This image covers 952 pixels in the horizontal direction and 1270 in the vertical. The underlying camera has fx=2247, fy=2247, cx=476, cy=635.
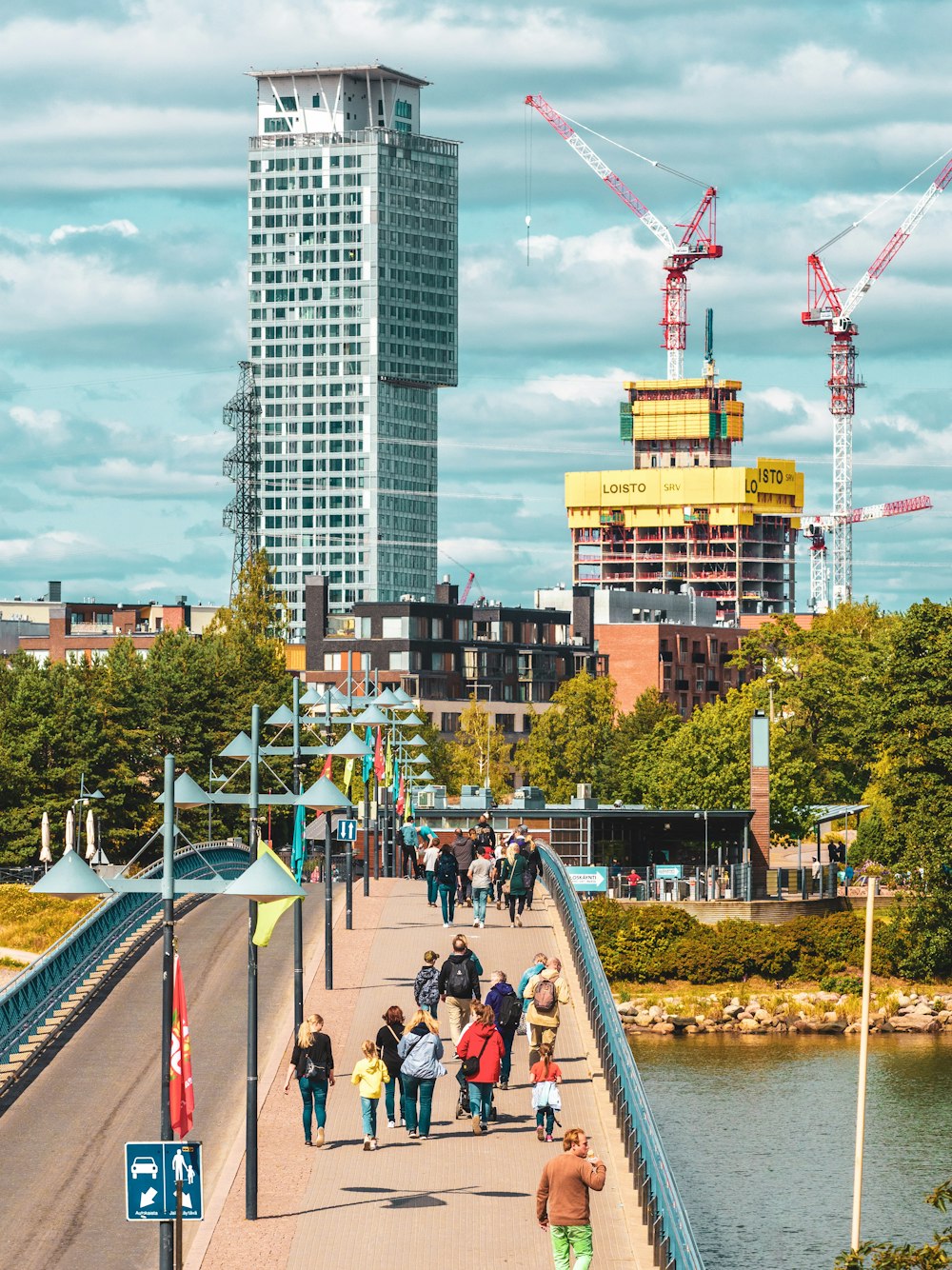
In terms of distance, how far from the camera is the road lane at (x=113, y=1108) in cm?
2639

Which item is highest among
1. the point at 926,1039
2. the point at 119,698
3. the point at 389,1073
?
Result: the point at 119,698

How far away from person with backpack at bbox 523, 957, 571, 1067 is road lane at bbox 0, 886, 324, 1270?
4503 mm

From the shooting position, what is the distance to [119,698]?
107m

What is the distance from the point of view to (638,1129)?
2550cm

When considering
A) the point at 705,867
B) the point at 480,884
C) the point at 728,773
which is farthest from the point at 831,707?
the point at 480,884

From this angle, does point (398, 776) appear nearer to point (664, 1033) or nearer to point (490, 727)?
point (664, 1033)

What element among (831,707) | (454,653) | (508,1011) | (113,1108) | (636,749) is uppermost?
(454,653)

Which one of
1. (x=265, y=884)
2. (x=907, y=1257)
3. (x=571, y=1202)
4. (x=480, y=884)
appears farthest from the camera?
(x=480, y=884)

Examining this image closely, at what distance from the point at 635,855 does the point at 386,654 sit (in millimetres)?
73688

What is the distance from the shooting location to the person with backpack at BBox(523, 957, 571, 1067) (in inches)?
1241

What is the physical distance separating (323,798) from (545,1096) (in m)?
5.40

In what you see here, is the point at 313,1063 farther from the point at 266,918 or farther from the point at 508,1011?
the point at 508,1011

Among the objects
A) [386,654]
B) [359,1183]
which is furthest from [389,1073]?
[386,654]

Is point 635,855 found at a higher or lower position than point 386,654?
lower
